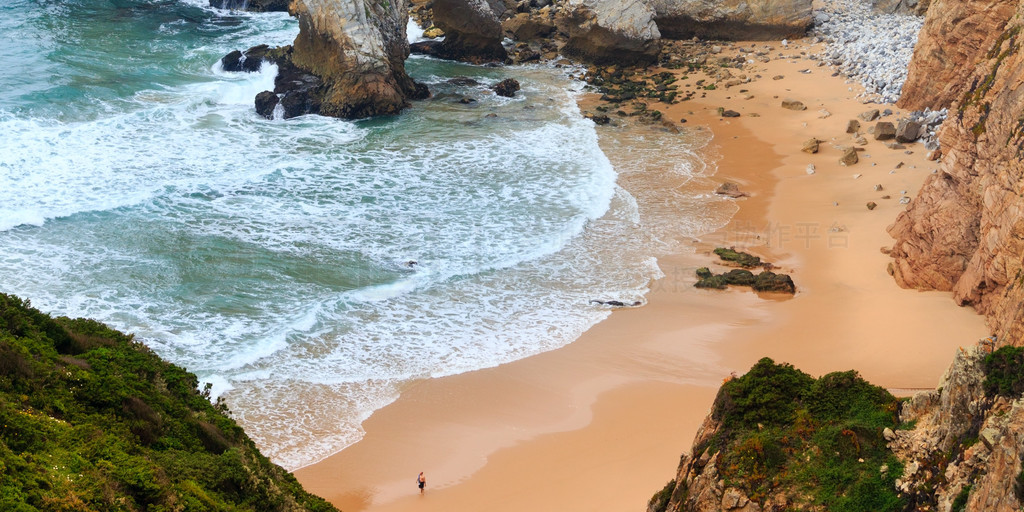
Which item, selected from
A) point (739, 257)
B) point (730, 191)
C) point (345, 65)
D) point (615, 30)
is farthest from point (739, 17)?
point (739, 257)

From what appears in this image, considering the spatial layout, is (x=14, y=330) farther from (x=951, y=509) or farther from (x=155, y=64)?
(x=155, y=64)

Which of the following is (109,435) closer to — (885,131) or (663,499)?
(663,499)

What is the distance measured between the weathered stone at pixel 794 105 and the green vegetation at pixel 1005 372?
832 inches

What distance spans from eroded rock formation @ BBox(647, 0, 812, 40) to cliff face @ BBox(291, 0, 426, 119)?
10.9 meters

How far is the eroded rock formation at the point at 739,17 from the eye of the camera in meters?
33.6

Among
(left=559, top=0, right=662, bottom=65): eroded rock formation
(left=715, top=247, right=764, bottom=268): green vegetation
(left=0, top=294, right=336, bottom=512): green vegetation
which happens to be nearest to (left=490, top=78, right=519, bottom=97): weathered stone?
(left=559, top=0, right=662, bottom=65): eroded rock formation

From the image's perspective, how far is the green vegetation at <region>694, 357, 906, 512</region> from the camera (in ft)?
24.2

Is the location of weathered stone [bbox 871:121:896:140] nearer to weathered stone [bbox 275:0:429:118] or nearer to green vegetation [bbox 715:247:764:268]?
green vegetation [bbox 715:247:764:268]

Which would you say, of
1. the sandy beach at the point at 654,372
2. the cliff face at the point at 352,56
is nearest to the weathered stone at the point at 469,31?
the cliff face at the point at 352,56

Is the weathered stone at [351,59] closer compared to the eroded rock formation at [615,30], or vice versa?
the weathered stone at [351,59]

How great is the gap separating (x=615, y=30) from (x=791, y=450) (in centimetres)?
2655

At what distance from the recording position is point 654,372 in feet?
48.3

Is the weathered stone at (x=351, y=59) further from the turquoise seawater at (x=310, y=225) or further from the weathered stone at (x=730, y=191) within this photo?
the weathered stone at (x=730, y=191)

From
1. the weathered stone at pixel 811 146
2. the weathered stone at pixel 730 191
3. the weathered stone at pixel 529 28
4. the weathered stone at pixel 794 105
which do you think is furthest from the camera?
the weathered stone at pixel 529 28
